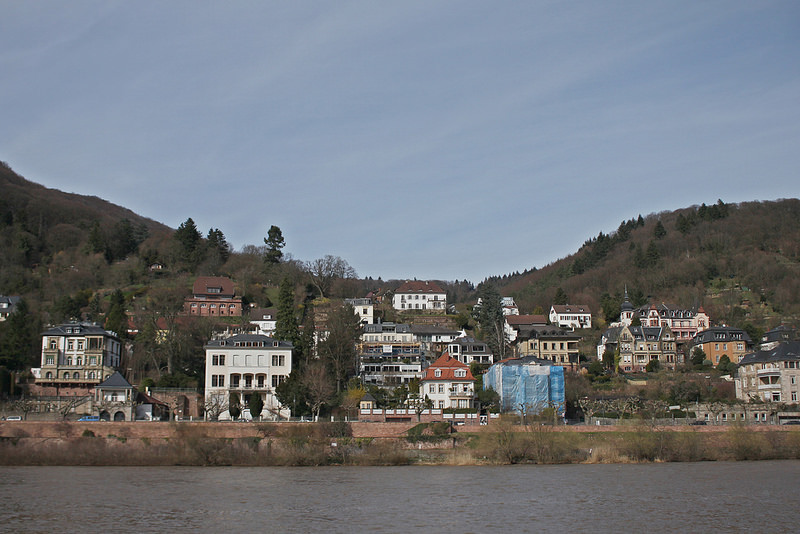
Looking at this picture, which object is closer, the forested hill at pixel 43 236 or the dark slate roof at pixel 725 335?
the dark slate roof at pixel 725 335

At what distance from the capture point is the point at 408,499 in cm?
3322

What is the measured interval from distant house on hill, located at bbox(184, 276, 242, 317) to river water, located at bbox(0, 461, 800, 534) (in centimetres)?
4858

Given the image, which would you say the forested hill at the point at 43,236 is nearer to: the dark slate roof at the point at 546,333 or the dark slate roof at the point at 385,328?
the dark slate roof at the point at 385,328

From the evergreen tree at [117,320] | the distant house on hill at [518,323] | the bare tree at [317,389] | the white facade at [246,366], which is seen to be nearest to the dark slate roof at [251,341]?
the white facade at [246,366]

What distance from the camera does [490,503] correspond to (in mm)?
31953

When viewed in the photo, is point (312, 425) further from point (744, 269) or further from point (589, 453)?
point (744, 269)

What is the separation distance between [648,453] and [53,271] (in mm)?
82783

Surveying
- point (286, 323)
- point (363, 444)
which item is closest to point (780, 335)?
point (286, 323)

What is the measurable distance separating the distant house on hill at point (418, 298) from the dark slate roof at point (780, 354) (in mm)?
47745

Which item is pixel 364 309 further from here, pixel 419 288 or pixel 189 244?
pixel 189 244

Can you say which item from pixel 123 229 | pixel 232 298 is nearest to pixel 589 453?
pixel 232 298

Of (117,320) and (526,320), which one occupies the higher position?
(526,320)

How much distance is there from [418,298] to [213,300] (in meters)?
30.9

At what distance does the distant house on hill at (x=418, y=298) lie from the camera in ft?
372
